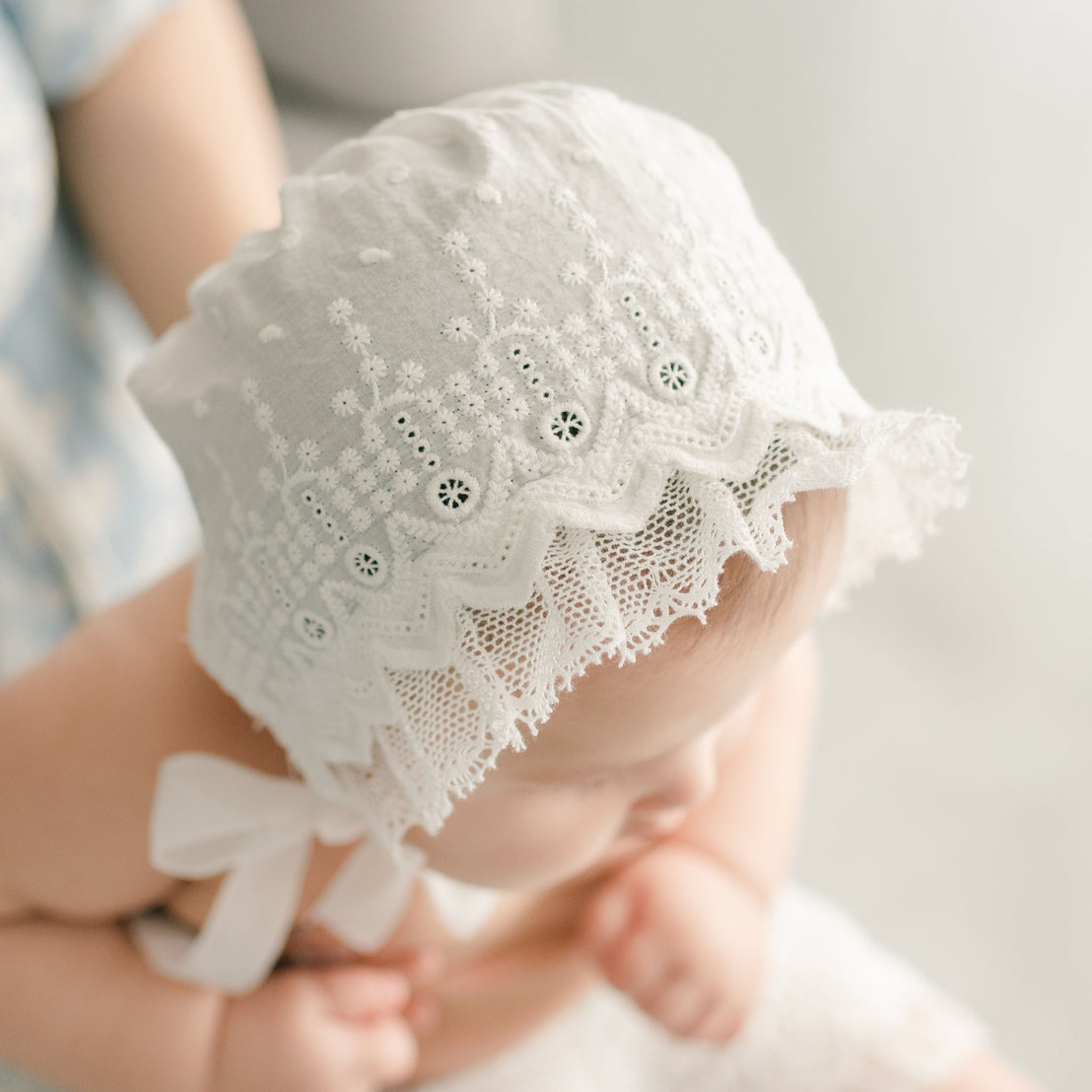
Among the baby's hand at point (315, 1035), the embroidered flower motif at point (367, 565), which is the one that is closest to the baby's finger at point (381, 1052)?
the baby's hand at point (315, 1035)

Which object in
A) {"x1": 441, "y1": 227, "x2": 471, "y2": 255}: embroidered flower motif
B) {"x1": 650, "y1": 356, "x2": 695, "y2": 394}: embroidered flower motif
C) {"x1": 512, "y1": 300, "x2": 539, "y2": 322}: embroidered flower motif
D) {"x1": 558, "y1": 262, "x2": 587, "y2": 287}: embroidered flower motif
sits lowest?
{"x1": 650, "y1": 356, "x2": 695, "y2": 394}: embroidered flower motif

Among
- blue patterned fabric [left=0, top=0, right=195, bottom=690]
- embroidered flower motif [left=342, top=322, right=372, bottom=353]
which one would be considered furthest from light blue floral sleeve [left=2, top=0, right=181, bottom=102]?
embroidered flower motif [left=342, top=322, right=372, bottom=353]

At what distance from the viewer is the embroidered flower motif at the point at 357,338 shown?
47 centimetres

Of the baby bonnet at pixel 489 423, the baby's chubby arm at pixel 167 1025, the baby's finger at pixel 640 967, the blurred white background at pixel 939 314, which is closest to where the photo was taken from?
the baby bonnet at pixel 489 423

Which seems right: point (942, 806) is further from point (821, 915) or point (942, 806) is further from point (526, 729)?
point (526, 729)

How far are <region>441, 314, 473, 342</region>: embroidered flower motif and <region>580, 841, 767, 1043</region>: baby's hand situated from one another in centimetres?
49

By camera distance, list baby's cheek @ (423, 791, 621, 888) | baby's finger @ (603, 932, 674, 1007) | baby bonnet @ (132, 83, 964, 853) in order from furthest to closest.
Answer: baby's finger @ (603, 932, 674, 1007)
baby's cheek @ (423, 791, 621, 888)
baby bonnet @ (132, 83, 964, 853)

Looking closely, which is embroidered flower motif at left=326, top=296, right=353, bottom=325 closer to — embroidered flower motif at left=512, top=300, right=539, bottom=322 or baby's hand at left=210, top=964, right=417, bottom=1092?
embroidered flower motif at left=512, top=300, right=539, bottom=322

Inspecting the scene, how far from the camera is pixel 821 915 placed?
3.18ft

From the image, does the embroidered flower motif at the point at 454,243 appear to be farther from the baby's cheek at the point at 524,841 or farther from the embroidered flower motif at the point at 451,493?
the baby's cheek at the point at 524,841

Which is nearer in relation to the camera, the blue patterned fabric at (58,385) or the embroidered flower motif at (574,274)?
the embroidered flower motif at (574,274)

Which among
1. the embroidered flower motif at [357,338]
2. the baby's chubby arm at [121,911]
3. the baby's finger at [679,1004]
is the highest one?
the embroidered flower motif at [357,338]

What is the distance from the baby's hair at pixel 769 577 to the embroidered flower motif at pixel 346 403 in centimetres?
17

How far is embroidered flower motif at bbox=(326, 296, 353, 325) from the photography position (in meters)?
0.47
